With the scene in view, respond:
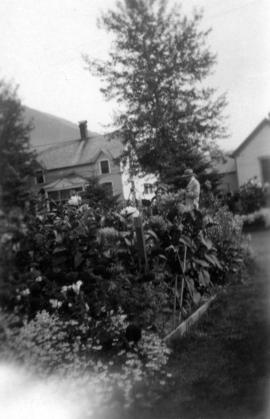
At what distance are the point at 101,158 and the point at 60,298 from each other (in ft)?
16.4

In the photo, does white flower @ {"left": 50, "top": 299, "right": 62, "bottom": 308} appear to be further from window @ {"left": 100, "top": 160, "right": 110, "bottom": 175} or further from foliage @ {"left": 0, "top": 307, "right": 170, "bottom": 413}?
window @ {"left": 100, "top": 160, "right": 110, "bottom": 175}

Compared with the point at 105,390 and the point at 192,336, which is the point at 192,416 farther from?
the point at 192,336

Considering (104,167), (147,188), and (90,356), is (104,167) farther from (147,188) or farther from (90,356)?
(90,356)

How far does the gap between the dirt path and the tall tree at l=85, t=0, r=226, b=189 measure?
4203 millimetres

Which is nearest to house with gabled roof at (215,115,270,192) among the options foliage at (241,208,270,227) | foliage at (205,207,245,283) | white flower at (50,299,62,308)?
foliage at (241,208,270,227)

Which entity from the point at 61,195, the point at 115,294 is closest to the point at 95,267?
the point at 115,294

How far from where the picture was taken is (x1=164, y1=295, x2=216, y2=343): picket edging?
3.56 meters

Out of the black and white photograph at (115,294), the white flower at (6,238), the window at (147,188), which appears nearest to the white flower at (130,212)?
the black and white photograph at (115,294)

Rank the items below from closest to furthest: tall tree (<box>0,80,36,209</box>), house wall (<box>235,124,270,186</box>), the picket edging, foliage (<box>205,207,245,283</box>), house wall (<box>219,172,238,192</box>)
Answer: tall tree (<box>0,80,36,209</box>), the picket edging, foliage (<box>205,207,245,283</box>), house wall (<box>235,124,270,186</box>), house wall (<box>219,172,238,192</box>)

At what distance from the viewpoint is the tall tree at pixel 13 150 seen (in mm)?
2983

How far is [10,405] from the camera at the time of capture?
2.35 metres

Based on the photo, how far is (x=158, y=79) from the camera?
7.57 meters

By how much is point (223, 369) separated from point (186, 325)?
96 centimetres

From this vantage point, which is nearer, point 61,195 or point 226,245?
point 61,195
